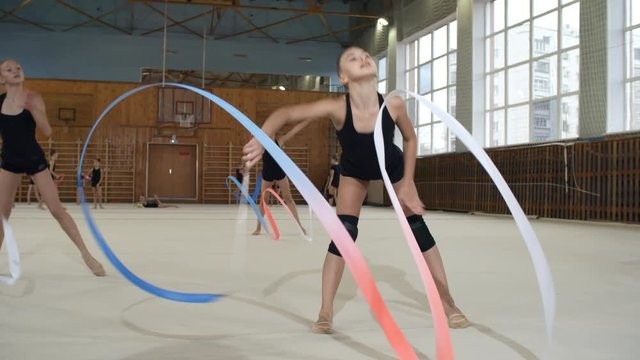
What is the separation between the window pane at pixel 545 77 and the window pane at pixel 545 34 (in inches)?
10.0

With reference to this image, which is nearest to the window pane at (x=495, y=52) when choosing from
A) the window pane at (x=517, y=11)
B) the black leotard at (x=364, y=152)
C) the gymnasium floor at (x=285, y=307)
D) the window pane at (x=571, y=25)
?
the window pane at (x=517, y=11)

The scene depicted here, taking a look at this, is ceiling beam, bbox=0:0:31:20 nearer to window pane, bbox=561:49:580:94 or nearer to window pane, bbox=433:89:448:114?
window pane, bbox=433:89:448:114

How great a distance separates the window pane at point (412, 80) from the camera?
22.4m

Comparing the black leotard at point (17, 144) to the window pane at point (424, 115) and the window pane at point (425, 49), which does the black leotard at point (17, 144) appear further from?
the window pane at point (425, 49)

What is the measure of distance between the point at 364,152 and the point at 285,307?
119 cm

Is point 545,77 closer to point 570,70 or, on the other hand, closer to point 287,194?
point 570,70

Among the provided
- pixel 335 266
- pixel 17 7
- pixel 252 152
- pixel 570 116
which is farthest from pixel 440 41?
pixel 252 152

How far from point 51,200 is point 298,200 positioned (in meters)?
21.0


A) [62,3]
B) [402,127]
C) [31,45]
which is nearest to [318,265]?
[402,127]

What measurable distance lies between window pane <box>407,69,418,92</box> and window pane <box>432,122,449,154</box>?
2.47 metres

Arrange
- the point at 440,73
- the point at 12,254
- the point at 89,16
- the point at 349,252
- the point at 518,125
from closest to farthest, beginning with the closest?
the point at 349,252 < the point at 12,254 < the point at 518,125 < the point at 440,73 < the point at 89,16

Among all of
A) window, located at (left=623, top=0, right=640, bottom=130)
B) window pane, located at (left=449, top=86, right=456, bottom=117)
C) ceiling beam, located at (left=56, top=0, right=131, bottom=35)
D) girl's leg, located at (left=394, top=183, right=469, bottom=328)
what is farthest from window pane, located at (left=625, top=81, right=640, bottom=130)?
ceiling beam, located at (left=56, top=0, right=131, bottom=35)

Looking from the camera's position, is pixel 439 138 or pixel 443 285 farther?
pixel 439 138

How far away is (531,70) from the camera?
1539 cm
